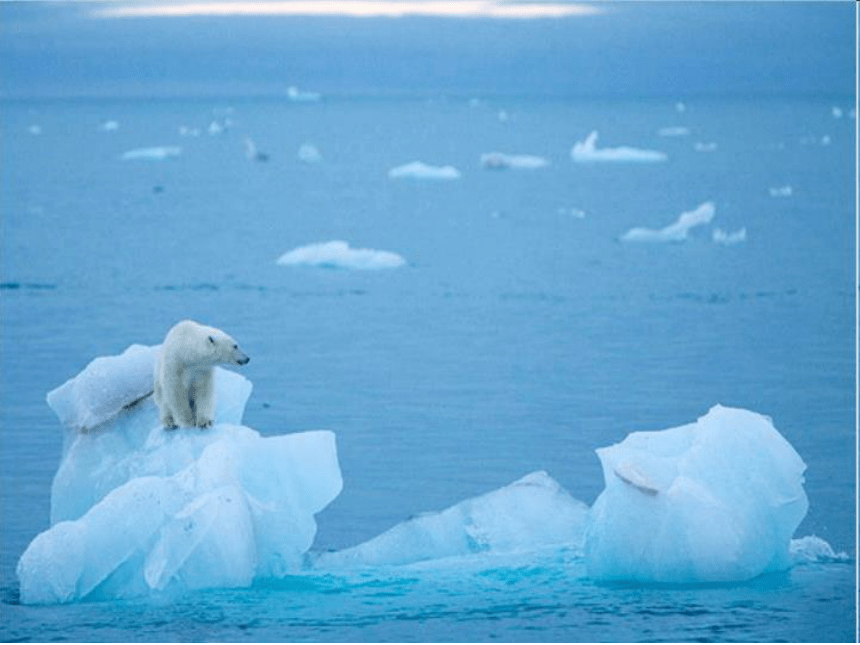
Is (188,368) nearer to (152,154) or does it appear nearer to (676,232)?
(676,232)

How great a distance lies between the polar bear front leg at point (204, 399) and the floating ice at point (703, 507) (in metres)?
1.57

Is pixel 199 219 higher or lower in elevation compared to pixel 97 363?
higher

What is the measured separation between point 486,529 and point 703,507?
3.18 feet

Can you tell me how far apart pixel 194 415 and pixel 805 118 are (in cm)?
5625

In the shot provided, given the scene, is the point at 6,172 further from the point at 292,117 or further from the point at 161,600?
the point at 292,117

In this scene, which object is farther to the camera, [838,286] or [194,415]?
[838,286]

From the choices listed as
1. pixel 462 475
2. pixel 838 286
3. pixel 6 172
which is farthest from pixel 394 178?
pixel 462 475

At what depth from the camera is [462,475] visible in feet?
29.4

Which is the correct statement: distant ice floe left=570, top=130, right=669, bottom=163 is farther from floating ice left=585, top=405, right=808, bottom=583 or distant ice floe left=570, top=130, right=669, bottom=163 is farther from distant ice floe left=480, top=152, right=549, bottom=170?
floating ice left=585, top=405, right=808, bottom=583

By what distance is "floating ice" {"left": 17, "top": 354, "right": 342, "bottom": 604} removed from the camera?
21.4ft

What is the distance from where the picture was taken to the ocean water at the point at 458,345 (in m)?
6.56

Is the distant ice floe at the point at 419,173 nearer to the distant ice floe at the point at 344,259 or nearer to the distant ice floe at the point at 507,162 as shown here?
the distant ice floe at the point at 507,162

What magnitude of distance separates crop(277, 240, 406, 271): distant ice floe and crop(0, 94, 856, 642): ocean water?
0.13m

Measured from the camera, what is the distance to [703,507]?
6.78 m
